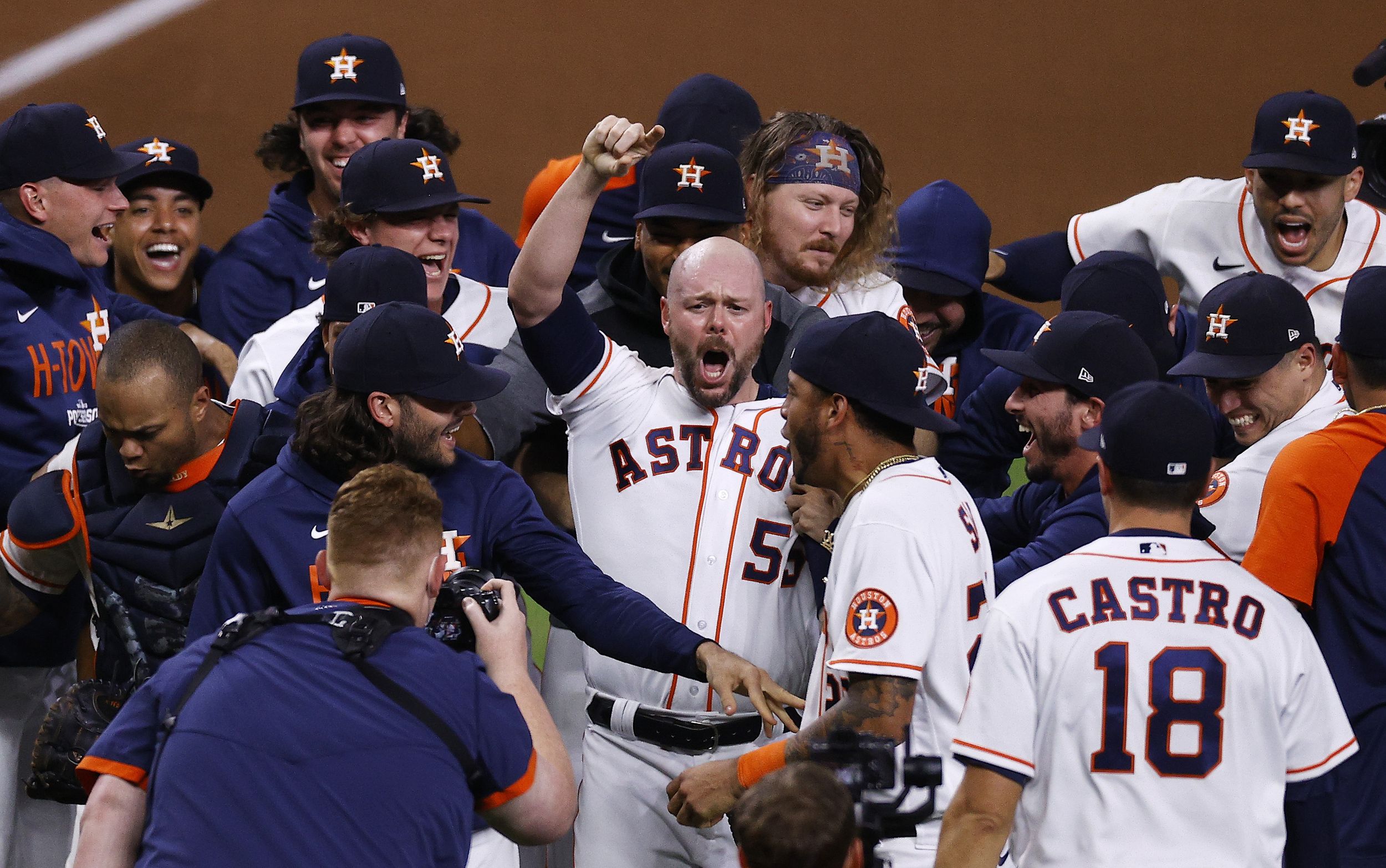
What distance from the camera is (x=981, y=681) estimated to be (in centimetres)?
300

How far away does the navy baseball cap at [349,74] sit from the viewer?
5.94 metres

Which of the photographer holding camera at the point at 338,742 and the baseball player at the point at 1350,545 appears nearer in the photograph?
the photographer holding camera at the point at 338,742

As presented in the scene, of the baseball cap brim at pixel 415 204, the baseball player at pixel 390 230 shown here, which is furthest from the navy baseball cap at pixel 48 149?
the baseball cap brim at pixel 415 204

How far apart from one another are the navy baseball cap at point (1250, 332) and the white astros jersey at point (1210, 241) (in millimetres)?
1249

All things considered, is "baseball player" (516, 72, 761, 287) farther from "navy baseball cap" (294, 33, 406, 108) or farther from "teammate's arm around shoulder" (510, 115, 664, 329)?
"teammate's arm around shoulder" (510, 115, 664, 329)

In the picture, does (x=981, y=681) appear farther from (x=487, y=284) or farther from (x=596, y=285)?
(x=487, y=284)

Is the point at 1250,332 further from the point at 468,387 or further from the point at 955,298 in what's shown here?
the point at 468,387

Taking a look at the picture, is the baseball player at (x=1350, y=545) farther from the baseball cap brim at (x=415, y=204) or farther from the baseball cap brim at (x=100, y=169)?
the baseball cap brim at (x=100, y=169)

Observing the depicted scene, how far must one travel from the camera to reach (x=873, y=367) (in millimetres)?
3443

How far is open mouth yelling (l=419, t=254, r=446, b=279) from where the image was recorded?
5.09 m

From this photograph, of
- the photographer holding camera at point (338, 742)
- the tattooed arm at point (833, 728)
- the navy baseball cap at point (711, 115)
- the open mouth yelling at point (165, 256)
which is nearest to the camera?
the photographer holding camera at point (338, 742)

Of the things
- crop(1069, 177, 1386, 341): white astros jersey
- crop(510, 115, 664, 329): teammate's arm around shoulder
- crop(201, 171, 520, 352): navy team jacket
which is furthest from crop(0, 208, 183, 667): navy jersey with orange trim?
crop(1069, 177, 1386, 341): white astros jersey

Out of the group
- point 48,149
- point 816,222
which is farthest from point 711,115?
point 48,149

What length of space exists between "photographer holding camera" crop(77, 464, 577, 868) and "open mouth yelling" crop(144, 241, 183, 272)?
3.59 metres
